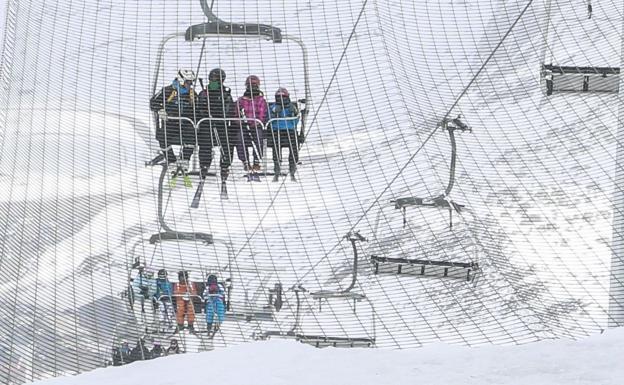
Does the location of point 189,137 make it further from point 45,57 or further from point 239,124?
point 45,57

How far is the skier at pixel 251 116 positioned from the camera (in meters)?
11.8

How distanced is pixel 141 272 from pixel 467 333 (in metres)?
19.2

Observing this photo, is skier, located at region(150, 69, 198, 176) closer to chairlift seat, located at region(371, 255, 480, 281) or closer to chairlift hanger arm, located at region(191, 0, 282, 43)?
chairlift hanger arm, located at region(191, 0, 282, 43)

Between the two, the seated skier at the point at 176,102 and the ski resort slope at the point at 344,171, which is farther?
the ski resort slope at the point at 344,171

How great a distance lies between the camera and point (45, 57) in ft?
115

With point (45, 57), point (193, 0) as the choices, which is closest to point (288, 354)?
point (193, 0)

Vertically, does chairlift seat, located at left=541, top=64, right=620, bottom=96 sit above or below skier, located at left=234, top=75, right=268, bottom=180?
above

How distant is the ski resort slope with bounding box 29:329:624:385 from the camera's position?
265 inches

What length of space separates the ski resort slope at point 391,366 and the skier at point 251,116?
14.8ft

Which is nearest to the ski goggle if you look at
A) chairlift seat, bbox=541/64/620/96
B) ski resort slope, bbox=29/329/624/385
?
chairlift seat, bbox=541/64/620/96

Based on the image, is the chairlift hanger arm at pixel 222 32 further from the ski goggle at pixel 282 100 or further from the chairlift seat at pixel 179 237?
the chairlift seat at pixel 179 237

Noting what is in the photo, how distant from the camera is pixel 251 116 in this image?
39.7 ft

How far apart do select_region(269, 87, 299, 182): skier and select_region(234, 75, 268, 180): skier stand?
12 cm

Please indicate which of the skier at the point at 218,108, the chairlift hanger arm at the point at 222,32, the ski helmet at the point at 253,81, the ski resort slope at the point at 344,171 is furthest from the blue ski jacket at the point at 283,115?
the ski resort slope at the point at 344,171
